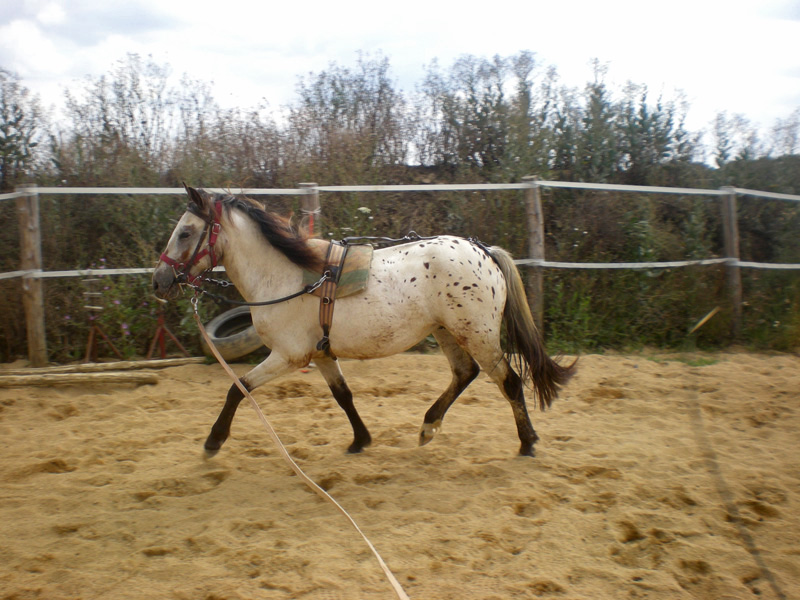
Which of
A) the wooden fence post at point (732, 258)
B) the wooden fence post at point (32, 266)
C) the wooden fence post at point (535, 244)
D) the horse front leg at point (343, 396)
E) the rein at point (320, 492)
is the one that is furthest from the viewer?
the wooden fence post at point (732, 258)

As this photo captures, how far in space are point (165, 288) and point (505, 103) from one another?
763cm

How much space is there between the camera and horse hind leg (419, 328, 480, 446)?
4.06 metres

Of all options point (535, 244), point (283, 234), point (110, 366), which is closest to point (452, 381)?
point (283, 234)

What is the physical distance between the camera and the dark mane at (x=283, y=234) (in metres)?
3.77

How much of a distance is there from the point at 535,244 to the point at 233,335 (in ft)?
11.5

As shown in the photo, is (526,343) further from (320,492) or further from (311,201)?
(311,201)

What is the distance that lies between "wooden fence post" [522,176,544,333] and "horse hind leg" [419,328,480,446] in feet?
9.28

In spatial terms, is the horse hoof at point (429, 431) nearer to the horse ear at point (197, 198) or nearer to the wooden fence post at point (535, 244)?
the horse ear at point (197, 198)

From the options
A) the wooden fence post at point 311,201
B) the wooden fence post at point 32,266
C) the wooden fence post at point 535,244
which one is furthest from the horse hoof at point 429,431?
the wooden fence post at point 32,266

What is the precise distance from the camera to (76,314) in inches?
251

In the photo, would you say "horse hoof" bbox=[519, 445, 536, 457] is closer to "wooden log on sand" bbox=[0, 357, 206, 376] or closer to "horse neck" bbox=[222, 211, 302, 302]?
"horse neck" bbox=[222, 211, 302, 302]

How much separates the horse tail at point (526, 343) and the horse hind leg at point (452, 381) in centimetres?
31

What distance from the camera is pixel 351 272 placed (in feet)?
12.3

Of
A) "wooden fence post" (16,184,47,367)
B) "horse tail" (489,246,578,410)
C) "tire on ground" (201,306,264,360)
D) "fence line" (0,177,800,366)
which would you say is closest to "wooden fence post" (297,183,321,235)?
"fence line" (0,177,800,366)
